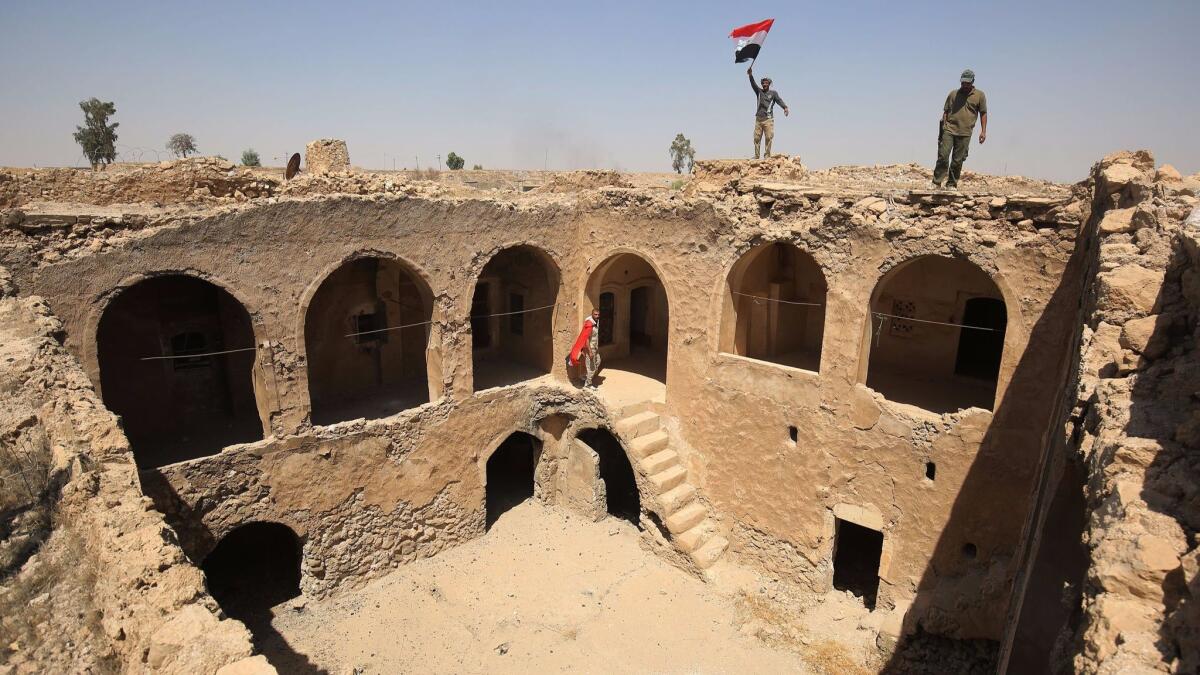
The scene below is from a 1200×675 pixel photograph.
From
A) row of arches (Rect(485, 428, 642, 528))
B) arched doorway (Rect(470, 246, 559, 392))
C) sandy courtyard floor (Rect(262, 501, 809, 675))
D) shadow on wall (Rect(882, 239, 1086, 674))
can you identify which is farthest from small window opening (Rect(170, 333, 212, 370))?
shadow on wall (Rect(882, 239, 1086, 674))

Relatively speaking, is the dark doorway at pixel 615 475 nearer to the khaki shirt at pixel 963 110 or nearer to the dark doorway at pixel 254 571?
the dark doorway at pixel 254 571

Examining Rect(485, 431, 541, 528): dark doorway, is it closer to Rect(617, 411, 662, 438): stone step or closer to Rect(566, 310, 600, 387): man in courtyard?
Rect(566, 310, 600, 387): man in courtyard

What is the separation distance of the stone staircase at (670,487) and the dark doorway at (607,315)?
3081 mm

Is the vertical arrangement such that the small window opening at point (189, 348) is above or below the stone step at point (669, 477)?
above

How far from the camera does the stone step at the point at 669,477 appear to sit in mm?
13164

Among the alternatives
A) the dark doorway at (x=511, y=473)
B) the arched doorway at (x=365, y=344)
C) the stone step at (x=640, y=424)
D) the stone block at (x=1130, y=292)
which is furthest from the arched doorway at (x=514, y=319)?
the stone block at (x=1130, y=292)

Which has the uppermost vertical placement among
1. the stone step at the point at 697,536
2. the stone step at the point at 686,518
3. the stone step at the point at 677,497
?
the stone step at the point at 677,497

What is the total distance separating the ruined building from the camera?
215 inches

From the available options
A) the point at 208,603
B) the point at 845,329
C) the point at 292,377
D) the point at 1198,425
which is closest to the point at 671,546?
the point at 845,329

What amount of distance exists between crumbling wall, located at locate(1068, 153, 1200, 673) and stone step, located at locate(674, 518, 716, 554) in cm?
832

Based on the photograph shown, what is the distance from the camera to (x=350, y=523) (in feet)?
41.0

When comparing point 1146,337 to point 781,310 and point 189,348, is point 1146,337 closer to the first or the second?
point 781,310

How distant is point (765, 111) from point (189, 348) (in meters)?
12.5

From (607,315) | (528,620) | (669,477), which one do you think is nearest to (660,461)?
(669,477)
